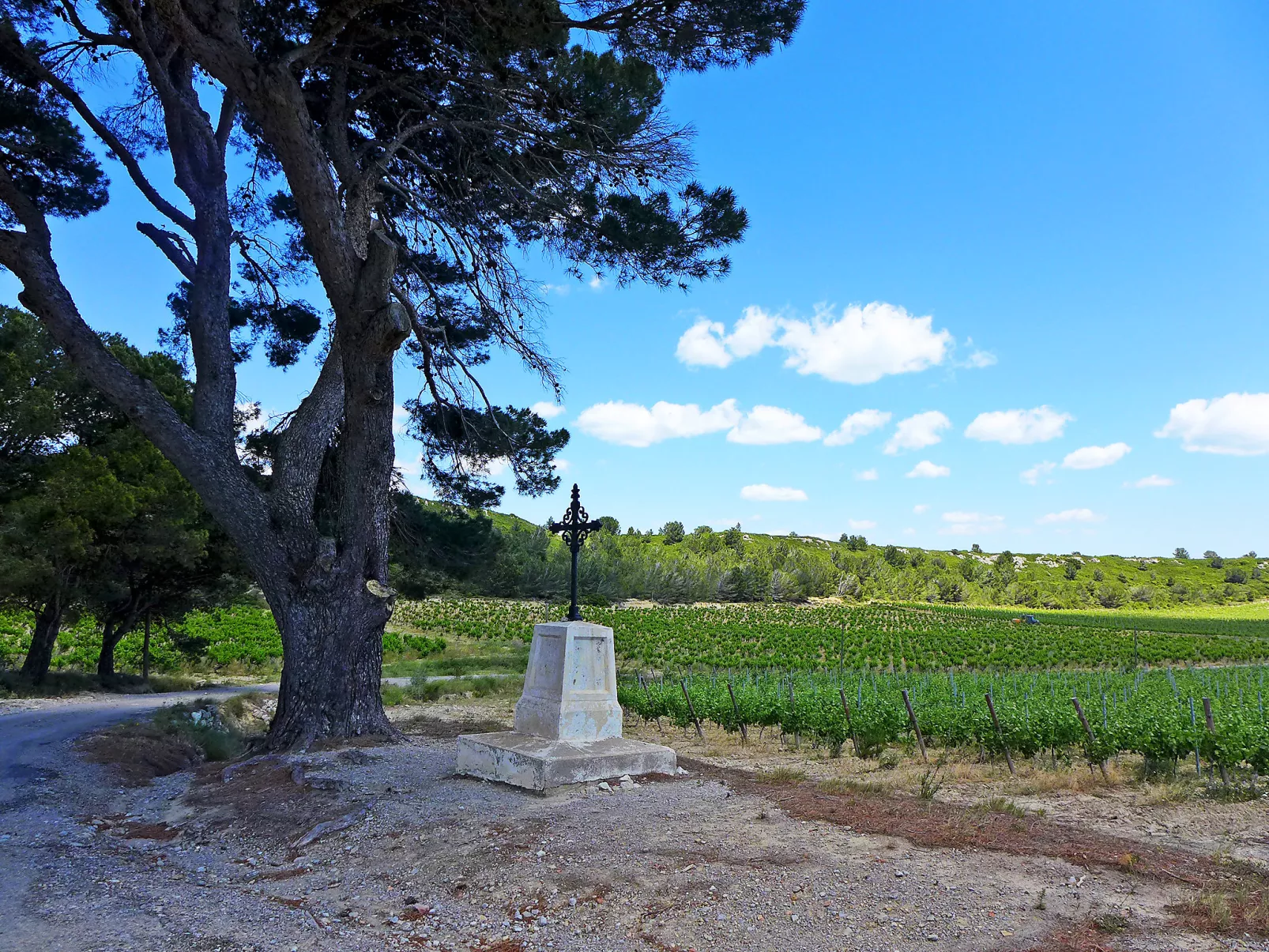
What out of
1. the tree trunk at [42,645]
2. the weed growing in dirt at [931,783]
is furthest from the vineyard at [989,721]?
the tree trunk at [42,645]

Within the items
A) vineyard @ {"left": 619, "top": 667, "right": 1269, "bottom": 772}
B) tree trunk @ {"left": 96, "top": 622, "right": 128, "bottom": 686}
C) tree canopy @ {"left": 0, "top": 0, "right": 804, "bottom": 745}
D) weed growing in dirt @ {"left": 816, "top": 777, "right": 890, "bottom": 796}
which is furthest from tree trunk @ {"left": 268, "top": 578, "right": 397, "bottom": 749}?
tree trunk @ {"left": 96, "top": 622, "right": 128, "bottom": 686}

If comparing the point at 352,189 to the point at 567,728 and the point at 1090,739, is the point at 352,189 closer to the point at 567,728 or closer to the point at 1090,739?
the point at 567,728

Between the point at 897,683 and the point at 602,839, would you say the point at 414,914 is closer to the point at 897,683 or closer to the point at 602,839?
the point at 602,839

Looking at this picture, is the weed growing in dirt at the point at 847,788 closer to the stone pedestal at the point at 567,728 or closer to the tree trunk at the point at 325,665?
the stone pedestal at the point at 567,728

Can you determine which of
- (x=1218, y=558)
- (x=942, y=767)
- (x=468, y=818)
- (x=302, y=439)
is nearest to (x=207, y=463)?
(x=302, y=439)

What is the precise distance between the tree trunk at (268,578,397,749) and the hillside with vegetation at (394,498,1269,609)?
3.83m

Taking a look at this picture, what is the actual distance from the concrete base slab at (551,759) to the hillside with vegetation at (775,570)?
6079 millimetres

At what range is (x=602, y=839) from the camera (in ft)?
18.1

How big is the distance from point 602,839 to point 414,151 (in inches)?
370

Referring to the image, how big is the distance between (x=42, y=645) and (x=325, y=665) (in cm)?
1470

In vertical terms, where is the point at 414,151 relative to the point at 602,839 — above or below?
above

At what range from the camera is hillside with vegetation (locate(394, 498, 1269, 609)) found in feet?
48.4

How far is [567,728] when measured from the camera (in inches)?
302

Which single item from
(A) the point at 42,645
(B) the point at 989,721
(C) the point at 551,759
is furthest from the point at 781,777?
(A) the point at 42,645
